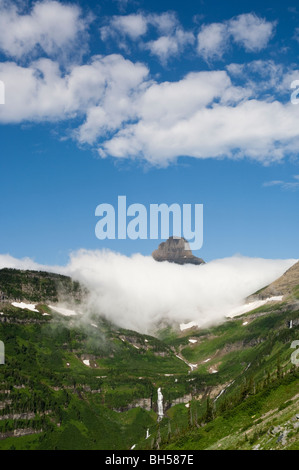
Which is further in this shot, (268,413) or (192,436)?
(192,436)

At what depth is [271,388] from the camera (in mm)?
150125

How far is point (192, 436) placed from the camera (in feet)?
479
